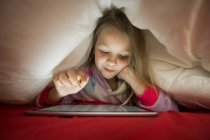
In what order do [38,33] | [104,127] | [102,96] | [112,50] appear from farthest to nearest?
[102,96]
[112,50]
[38,33]
[104,127]

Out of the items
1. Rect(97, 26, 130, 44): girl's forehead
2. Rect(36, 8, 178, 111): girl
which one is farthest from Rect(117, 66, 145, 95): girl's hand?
Rect(97, 26, 130, 44): girl's forehead

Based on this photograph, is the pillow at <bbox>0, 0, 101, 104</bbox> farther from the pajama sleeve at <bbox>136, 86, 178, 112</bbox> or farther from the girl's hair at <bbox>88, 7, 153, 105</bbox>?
the pajama sleeve at <bbox>136, 86, 178, 112</bbox>

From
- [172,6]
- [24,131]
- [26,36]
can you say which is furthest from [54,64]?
[172,6]

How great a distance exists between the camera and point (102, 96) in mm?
946

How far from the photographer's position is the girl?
0.81 metres

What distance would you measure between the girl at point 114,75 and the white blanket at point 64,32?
0.07 m

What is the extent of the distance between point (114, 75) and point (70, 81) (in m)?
0.19

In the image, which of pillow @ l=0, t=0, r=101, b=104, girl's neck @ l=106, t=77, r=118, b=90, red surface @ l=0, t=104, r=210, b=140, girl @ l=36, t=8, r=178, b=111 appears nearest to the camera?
red surface @ l=0, t=104, r=210, b=140

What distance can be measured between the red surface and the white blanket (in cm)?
13

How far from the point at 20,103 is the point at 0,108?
2.8 inches

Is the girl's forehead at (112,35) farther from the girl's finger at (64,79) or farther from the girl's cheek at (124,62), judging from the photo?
the girl's finger at (64,79)

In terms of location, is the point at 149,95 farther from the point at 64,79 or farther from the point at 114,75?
the point at 64,79

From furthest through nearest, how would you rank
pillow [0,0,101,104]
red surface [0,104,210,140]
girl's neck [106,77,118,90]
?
girl's neck [106,77,118,90]
pillow [0,0,101,104]
red surface [0,104,210,140]

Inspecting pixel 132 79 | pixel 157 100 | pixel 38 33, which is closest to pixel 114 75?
pixel 132 79
